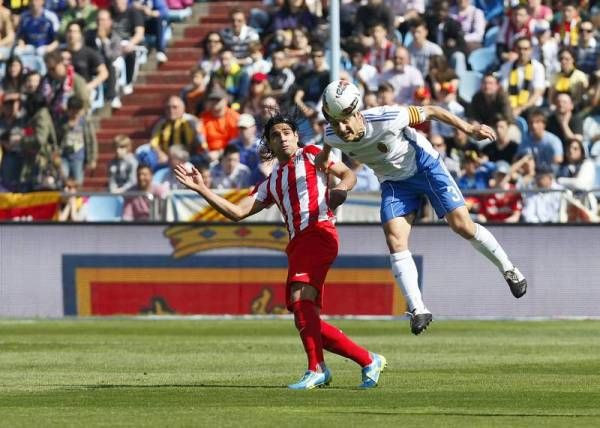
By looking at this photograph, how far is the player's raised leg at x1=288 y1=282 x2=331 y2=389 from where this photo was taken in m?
11.7

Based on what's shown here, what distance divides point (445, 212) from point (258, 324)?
8.30 metres

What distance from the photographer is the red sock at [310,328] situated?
1174 cm

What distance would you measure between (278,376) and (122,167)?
40.3 ft

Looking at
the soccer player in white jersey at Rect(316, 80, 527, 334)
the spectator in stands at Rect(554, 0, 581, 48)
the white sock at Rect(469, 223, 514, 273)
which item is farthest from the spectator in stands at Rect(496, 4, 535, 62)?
the soccer player in white jersey at Rect(316, 80, 527, 334)

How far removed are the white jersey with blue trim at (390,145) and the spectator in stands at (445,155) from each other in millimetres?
10738

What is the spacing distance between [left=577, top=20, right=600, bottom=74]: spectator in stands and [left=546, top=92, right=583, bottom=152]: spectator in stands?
42.9 inches

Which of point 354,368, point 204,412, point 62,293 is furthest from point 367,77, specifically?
point 204,412

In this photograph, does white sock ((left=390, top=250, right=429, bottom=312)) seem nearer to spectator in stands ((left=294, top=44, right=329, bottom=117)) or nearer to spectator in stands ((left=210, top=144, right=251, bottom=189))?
spectator in stands ((left=210, top=144, right=251, bottom=189))

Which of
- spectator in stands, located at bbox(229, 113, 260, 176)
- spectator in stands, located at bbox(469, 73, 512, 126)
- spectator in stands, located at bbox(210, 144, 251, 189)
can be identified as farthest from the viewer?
spectator in stands, located at bbox(469, 73, 512, 126)

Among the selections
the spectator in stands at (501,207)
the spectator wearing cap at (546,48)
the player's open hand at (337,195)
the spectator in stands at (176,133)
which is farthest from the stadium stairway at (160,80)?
the player's open hand at (337,195)

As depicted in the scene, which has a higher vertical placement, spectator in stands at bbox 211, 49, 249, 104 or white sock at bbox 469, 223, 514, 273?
white sock at bbox 469, 223, 514, 273

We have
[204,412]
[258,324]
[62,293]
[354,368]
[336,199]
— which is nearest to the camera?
[204,412]

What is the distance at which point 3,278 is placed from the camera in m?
22.1

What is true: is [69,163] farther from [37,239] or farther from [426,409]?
[426,409]
